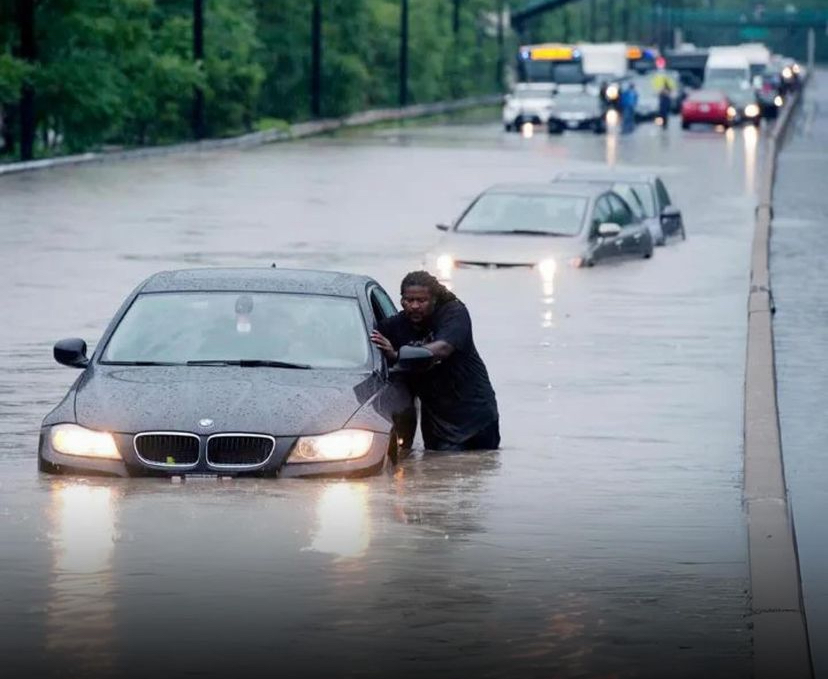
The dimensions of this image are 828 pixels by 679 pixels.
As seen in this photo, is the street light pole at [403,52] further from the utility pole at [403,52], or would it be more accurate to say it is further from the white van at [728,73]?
the white van at [728,73]

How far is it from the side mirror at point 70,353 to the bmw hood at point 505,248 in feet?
59.3

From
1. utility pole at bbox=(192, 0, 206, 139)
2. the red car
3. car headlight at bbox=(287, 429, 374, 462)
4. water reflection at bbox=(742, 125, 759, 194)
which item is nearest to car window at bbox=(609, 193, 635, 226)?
water reflection at bbox=(742, 125, 759, 194)

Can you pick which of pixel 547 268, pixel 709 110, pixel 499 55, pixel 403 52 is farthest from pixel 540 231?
pixel 499 55

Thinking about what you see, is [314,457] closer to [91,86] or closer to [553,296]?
[553,296]

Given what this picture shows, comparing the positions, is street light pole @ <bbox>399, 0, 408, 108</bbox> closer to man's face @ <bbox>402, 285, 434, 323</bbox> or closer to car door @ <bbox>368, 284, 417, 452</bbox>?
car door @ <bbox>368, 284, 417, 452</bbox>

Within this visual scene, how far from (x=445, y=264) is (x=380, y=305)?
16695mm

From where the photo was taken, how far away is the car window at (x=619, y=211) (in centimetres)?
3688

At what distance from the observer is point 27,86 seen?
6156cm

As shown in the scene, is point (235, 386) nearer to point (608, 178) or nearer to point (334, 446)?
point (334, 446)

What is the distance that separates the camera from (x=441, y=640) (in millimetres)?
10633

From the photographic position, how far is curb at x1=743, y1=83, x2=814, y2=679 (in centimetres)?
1021

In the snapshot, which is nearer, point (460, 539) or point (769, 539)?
point (769, 539)

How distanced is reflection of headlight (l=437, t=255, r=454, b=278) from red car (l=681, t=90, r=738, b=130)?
2594 inches

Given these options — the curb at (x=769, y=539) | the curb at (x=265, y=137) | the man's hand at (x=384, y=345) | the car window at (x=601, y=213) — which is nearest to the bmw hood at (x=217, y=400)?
the man's hand at (x=384, y=345)
